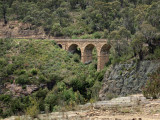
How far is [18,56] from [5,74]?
6020 mm

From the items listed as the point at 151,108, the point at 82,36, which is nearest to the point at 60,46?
the point at 82,36

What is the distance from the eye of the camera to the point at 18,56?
4975cm

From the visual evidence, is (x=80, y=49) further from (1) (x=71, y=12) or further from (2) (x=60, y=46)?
(1) (x=71, y=12)

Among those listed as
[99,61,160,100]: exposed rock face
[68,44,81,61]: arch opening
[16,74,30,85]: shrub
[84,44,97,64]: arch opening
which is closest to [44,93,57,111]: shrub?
[16,74,30,85]: shrub

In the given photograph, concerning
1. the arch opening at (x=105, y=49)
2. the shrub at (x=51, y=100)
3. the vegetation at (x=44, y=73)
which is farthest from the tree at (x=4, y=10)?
the shrub at (x=51, y=100)

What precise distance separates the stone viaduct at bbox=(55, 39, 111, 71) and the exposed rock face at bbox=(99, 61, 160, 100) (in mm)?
7169

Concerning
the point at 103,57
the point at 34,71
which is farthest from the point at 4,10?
the point at 103,57

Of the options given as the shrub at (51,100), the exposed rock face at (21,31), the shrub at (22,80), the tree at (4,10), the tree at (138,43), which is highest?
the tree at (4,10)

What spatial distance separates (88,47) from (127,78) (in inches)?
613

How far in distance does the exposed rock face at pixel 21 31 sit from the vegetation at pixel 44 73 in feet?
37.6

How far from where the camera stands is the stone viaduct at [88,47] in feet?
155

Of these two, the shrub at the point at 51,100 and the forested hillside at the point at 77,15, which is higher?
the forested hillside at the point at 77,15

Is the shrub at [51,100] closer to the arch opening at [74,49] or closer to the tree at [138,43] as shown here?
the tree at [138,43]

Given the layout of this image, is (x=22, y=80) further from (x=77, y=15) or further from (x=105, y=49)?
(x=77, y=15)
